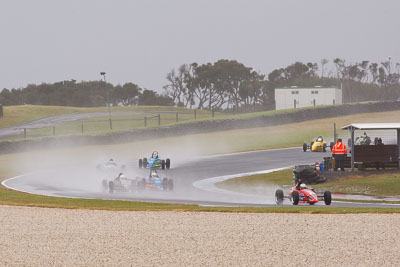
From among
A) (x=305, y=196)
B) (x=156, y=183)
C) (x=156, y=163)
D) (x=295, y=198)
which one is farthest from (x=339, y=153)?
(x=295, y=198)

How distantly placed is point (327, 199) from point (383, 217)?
6.59 metres

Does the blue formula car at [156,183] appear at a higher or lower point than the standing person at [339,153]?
lower

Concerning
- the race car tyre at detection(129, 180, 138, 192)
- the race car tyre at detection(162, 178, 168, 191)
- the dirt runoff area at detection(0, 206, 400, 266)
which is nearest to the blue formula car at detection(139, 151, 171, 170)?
the race car tyre at detection(162, 178, 168, 191)

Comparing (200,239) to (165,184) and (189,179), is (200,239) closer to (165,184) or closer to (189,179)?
(165,184)

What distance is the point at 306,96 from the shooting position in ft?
393

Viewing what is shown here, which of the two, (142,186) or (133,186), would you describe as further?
(133,186)

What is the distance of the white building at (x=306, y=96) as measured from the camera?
391 feet

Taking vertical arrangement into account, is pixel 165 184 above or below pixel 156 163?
below

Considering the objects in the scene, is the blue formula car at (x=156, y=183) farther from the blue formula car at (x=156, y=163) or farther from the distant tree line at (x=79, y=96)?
the distant tree line at (x=79, y=96)

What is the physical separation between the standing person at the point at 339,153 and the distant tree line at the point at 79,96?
134154 mm

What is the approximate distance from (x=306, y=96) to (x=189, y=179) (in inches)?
2983

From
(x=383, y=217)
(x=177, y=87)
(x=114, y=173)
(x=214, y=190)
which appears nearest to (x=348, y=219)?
(x=383, y=217)

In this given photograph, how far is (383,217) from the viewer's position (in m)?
23.0

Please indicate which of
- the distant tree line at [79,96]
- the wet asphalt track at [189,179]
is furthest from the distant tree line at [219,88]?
the wet asphalt track at [189,179]
